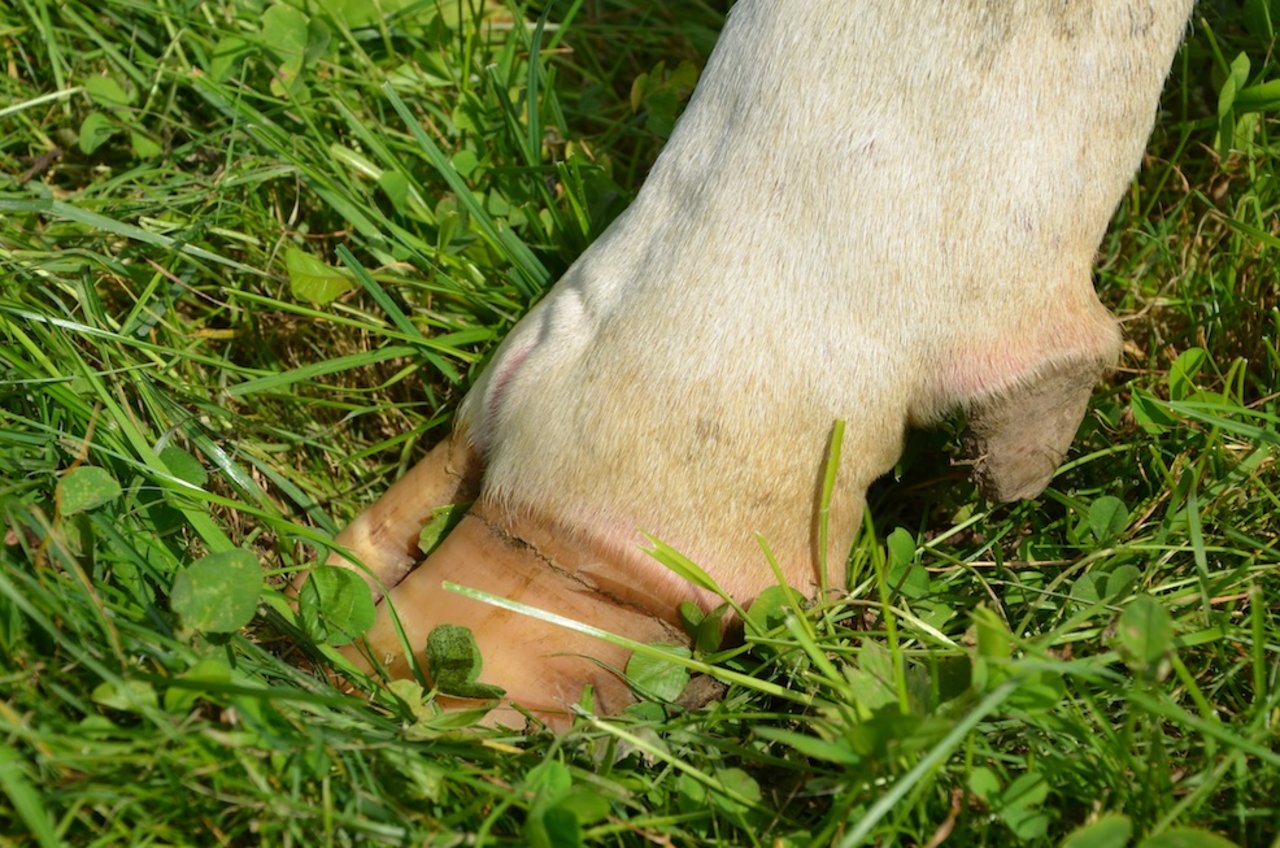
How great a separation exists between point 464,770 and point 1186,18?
125 cm

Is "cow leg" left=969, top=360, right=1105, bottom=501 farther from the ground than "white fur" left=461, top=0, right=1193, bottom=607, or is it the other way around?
"white fur" left=461, top=0, right=1193, bottom=607

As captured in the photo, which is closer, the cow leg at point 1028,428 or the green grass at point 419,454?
the green grass at point 419,454

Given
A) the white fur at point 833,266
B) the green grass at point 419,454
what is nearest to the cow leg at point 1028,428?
the white fur at point 833,266

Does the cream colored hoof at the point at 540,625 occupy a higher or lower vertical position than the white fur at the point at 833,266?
lower

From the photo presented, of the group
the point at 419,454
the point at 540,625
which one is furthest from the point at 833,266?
the point at 419,454

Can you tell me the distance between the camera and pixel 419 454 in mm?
2051

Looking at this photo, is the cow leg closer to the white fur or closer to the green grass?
the white fur

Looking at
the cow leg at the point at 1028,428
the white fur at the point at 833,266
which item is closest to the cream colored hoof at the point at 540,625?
the white fur at the point at 833,266

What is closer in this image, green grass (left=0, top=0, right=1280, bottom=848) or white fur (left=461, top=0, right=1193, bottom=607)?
green grass (left=0, top=0, right=1280, bottom=848)

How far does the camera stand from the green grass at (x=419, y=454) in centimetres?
125

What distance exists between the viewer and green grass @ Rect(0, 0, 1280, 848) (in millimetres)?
1255

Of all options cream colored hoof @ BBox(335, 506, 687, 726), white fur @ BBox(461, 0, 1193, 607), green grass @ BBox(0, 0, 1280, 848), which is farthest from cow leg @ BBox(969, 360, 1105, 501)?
cream colored hoof @ BBox(335, 506, 687, 726)

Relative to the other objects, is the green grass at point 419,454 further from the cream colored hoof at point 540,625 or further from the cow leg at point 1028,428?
the cow leg at point 1028,428

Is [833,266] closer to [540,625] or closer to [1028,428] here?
[1028,428]
